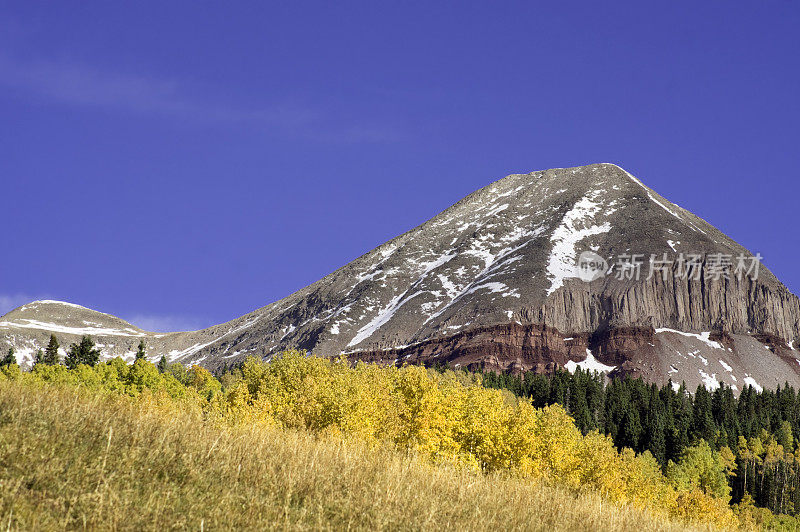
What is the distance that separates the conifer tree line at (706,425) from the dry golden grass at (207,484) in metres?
109

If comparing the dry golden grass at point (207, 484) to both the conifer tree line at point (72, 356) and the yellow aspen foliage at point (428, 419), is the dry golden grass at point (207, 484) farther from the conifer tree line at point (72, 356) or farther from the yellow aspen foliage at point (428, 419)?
the conifer tree line at point (72, 356)

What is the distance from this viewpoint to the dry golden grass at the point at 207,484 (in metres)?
11.0

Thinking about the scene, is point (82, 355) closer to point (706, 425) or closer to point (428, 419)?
point (428, 419)

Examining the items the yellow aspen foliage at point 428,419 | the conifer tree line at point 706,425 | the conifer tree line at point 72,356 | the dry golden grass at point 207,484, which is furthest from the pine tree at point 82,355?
the dry golden grass at point 207,484

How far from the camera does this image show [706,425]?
14162 centimetres

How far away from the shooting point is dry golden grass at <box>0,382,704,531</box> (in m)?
11.0

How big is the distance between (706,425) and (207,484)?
480 ft

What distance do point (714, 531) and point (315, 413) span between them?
38.8 m

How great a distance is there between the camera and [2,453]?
11.6m

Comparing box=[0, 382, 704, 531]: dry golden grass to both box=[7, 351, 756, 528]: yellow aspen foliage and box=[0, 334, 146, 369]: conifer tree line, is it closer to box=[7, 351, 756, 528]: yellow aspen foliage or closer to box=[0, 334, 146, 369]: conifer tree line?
box=[7, 351, 756, 528]: yellow aspen foliage

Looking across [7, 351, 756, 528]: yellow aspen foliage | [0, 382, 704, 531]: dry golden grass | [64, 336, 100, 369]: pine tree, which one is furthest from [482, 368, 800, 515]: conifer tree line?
[0, 382, 704, 531]: dry golden grass

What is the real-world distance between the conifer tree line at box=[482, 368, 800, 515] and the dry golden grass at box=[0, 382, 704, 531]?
109 m

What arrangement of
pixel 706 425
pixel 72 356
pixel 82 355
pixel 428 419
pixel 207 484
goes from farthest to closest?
pixel 706 425, pixel 82 355, pixel 72 356, pixel 428 419, pixel 207 484

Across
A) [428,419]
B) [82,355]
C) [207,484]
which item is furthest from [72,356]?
[207,484]
